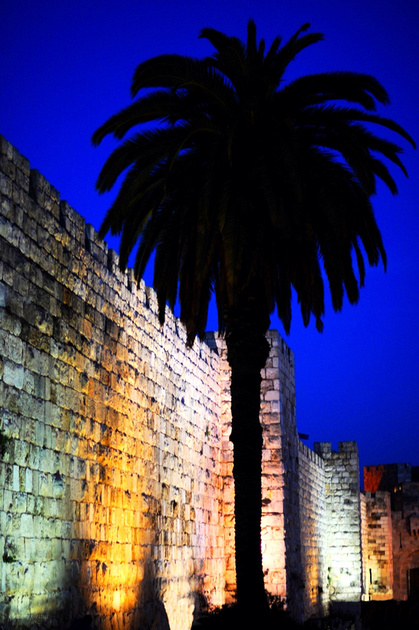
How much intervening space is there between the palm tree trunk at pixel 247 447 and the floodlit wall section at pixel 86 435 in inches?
57.2

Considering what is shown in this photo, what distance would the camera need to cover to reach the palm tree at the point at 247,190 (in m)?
9.42

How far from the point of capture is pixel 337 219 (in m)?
9.73

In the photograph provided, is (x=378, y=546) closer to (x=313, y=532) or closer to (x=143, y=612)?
(x=313, y=532)

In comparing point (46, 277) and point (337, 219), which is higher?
point (337, 219)

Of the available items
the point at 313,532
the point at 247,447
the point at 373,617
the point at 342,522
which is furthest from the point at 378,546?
the point at 247,447

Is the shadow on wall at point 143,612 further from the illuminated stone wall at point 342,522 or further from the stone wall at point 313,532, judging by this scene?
the illuminated stone wall at point 342,522

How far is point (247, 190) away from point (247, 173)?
8.4 inches

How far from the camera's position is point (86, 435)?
923 centimetres

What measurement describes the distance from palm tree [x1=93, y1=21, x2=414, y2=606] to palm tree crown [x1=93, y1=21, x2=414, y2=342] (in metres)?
0.02

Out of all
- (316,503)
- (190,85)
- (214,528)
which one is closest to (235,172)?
(190,85)

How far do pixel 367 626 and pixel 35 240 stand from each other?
16.7 m

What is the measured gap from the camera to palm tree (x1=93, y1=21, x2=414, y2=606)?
9.42 metres

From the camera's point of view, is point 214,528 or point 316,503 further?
point 316,503

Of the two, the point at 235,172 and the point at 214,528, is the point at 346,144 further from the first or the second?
the point at 214,528
